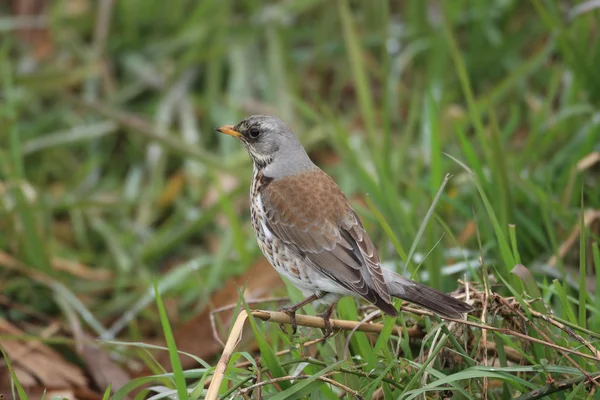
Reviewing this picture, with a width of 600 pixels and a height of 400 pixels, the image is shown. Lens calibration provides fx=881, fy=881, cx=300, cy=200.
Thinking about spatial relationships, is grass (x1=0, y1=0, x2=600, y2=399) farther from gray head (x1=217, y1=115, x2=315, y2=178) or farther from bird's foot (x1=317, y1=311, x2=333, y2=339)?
gray head (x1=217, y1=115, x2=315, y2=178)

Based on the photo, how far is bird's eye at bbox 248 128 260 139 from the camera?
3823 mm

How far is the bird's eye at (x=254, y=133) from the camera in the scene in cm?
382

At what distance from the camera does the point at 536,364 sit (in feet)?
9.40

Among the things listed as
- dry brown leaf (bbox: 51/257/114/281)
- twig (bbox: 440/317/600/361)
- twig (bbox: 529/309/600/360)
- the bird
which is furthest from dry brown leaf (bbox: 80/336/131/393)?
twig (bbox: 529/309/600/360)

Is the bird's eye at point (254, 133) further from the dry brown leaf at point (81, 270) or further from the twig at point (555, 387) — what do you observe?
the dry brown leaf at point (81, 270)

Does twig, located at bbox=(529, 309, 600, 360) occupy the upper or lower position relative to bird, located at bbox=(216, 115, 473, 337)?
lower

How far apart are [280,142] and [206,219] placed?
207 cm

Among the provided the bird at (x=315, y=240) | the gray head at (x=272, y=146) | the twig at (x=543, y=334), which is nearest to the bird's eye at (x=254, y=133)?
the gray head at (x=272, y=146)

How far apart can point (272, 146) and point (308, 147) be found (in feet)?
8.35

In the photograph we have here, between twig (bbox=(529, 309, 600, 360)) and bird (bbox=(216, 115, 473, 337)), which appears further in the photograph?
Result: bird (bbox=(216, 115, 473, 337))

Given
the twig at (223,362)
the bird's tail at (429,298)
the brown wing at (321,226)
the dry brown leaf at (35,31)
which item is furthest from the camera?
the dry brown leaf at (35,31)

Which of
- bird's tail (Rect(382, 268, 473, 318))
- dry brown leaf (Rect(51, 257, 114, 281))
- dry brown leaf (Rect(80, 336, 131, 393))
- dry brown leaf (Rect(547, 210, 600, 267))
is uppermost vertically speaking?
bird's tail (Rect(382, 268, 473, 318))

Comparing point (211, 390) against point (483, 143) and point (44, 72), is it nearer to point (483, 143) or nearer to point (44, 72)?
point (483, 143)

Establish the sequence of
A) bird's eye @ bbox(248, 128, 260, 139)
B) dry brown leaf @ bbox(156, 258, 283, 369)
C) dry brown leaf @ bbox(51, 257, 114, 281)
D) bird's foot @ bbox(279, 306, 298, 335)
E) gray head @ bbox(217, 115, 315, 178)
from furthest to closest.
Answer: dry brown leaf @ bbox(51, 257, 114, 281)
dry brown leaf @ bbox(156, 258, 283, 369)
bird's eye @ bbox(248, 128, 260, 139)
gray head @ bbox(217, 115, 315, 178)
bird's foot @ bbox(279, 306, 298, 335)
